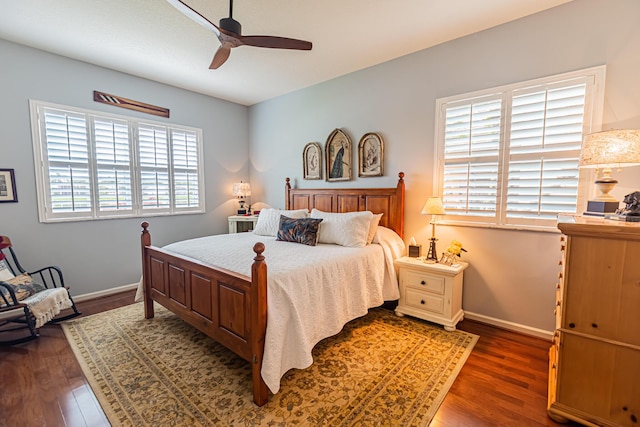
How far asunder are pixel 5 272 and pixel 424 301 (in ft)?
13.5

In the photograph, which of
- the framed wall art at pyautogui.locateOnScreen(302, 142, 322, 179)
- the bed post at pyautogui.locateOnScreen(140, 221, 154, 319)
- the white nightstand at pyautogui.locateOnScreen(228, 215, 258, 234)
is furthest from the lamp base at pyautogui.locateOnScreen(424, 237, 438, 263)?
the bed post at pyautogui.locateOnScreen(140, 221, 154, 319)

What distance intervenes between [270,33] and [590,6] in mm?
2655

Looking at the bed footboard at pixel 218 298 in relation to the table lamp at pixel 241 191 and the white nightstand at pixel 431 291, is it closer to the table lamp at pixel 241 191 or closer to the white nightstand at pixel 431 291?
the white nightstand at pixel 431 291

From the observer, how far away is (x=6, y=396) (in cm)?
183

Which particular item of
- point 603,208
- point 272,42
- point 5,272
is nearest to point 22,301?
point 5,272

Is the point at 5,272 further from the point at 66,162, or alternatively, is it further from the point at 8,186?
the point at 66,162

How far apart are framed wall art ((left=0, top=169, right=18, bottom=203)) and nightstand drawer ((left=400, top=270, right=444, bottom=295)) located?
4.15 metres

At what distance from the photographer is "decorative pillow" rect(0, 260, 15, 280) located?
2.68 metres

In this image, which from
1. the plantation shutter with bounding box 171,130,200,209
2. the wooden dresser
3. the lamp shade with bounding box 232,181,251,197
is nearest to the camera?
the wooden dresser

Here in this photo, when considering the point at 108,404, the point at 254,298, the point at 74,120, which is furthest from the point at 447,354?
the point at 74,120

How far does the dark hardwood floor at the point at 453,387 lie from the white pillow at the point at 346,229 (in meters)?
1.37

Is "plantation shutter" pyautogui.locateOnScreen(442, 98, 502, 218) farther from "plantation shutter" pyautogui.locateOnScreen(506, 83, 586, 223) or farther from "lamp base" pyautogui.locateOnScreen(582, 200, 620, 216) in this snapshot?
"lamp base" pyautogui.locateOnScreen(582, 200, 620, 216)

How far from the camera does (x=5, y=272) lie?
8.89ft

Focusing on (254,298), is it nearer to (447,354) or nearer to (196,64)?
(447,354)
